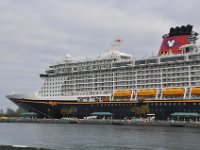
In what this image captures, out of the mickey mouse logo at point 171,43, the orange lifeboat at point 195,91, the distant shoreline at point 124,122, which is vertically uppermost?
the mickey mouse logo at point 171,43

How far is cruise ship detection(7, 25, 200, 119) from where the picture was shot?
72.6 m

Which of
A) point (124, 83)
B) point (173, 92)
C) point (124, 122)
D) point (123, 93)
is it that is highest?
point (124, 83)

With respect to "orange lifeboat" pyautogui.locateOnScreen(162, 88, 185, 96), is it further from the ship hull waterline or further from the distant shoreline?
the distant shoreline

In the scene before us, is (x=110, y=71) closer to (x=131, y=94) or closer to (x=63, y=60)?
(x=131, y=94)

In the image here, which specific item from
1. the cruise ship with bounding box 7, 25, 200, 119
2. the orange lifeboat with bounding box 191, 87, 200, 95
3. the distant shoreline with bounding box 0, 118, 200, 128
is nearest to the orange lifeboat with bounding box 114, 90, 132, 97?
the cruise ship with bounding box 7, 25, 200, 119

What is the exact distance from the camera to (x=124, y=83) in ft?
268

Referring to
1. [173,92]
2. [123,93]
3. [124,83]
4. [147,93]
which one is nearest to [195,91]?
A: [173,92]

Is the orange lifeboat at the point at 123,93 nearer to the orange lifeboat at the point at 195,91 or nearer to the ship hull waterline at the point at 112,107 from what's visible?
the ship hull waterline at the point at 112,107

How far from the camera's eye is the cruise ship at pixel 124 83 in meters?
72.6

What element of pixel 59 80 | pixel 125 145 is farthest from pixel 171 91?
pixel 125 145

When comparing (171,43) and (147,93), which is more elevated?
(171,43)

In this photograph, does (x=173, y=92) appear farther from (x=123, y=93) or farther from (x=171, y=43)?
(x=171, y=43)

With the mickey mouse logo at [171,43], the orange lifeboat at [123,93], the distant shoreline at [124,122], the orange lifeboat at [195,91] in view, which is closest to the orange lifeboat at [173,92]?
the orange lifeboat at [195,91]

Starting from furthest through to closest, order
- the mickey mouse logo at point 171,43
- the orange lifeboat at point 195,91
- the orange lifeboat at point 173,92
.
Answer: the mickey mouse logo at point 171,43
the orange lifeboat at point 173,92
the orange lifeboat at point 195,91
